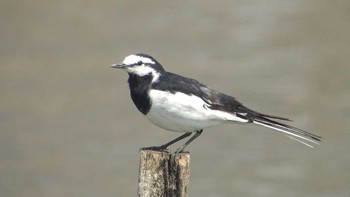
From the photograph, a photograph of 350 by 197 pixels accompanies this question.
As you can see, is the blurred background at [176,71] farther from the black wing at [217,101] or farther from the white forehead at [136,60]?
the white forehead at [136,60]

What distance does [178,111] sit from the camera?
26.4 feet

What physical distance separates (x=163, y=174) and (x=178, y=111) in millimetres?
915

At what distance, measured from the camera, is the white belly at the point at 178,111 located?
8.03 meters

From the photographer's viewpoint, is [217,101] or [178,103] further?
[217,101]

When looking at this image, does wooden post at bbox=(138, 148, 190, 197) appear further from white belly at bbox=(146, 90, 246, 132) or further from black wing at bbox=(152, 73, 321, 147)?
black wing at bbox=(152, 73, 321, 147)

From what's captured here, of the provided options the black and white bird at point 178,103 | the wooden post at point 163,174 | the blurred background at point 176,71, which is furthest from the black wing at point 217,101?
the blurred background at point 176,71

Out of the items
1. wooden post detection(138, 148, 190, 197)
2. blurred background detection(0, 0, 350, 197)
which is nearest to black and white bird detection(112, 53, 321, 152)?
wooden post detection(138, 148, 190, 197)

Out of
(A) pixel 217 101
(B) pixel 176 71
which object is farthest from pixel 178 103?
(B) pixel 176 71

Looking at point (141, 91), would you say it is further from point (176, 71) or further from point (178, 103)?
point (176, 71)

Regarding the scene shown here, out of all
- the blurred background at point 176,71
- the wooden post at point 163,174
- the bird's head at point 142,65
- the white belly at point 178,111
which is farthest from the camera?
the blurred background at point 176,71

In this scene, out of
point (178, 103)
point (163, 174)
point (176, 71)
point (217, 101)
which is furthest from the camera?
point (176, 71)

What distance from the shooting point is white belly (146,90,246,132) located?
8.03 meters

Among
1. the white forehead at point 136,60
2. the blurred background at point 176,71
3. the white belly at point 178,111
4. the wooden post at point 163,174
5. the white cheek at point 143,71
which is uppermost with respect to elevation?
the blurred background at point 176,71

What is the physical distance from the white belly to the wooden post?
782 mm
